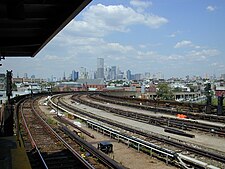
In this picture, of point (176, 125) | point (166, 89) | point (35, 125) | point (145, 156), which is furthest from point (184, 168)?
point (166, 89)

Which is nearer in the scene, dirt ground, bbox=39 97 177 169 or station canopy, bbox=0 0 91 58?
station canopy, bbox=0 0 91 58

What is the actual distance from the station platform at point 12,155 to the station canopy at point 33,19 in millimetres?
4026

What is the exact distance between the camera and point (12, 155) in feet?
33.2

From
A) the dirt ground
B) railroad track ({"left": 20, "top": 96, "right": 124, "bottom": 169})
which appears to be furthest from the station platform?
the dirt ground

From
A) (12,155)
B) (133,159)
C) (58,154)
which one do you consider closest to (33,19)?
(12,155)

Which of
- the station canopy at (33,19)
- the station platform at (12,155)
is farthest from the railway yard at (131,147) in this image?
the station canopy at (33,19)

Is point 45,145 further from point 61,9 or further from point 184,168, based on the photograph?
point 61,9

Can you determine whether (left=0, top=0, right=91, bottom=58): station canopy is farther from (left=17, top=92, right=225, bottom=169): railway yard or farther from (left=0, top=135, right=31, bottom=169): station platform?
(left=17, top=92, right=225, bottom=169): railway yard

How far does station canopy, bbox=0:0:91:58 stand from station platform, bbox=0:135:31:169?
159 inches

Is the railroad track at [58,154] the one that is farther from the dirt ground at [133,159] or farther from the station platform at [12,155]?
the dirt ground at [133,159]

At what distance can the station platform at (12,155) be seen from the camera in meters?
7.95

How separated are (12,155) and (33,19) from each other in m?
5.15

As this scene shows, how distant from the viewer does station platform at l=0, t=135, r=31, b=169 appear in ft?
26.1

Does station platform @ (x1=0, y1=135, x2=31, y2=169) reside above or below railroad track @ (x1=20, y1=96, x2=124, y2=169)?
above
